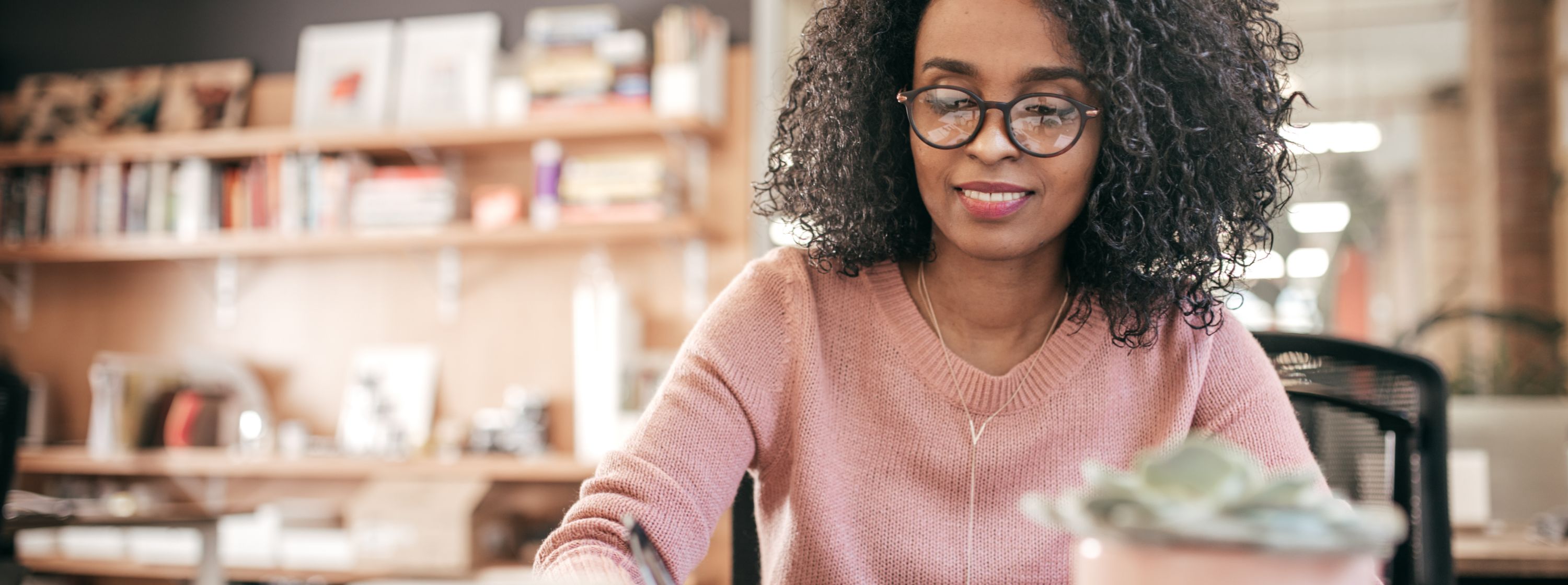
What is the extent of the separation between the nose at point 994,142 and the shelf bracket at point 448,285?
2.86 m

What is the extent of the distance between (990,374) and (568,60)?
246cm

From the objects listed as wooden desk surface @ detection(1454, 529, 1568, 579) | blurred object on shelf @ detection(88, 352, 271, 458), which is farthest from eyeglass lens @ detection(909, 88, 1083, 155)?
blurred object on shelf @ detection(88, 352, 271, 458)

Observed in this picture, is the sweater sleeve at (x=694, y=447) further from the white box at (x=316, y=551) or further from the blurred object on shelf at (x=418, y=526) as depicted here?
the white box at (x=316, y=551)

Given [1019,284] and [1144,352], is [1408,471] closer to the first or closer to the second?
[1144,352]

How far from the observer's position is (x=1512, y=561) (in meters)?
1.72

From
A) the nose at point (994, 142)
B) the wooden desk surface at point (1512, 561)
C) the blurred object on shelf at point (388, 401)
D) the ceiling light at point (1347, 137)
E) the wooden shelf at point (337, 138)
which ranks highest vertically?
the ceiling light at point (1347, 137)

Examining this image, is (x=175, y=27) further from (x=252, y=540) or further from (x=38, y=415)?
(x=252, y=540)

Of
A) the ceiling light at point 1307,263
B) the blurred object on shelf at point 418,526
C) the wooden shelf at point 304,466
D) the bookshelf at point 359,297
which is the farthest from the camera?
the ceiling light at point 1307,263

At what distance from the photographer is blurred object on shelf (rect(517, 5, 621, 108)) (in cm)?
334

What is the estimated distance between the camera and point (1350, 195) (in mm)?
5367

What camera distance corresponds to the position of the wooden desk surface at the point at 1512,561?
67.6 inches

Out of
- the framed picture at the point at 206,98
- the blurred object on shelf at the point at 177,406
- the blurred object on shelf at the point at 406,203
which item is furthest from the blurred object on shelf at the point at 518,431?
the framed picture at the point at 206,98

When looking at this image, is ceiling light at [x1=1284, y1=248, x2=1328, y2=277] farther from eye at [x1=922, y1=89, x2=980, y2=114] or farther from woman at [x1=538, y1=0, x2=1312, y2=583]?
eye at [x1=922, y1=89, x2=980, y2=114]

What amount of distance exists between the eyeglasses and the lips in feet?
0.13
